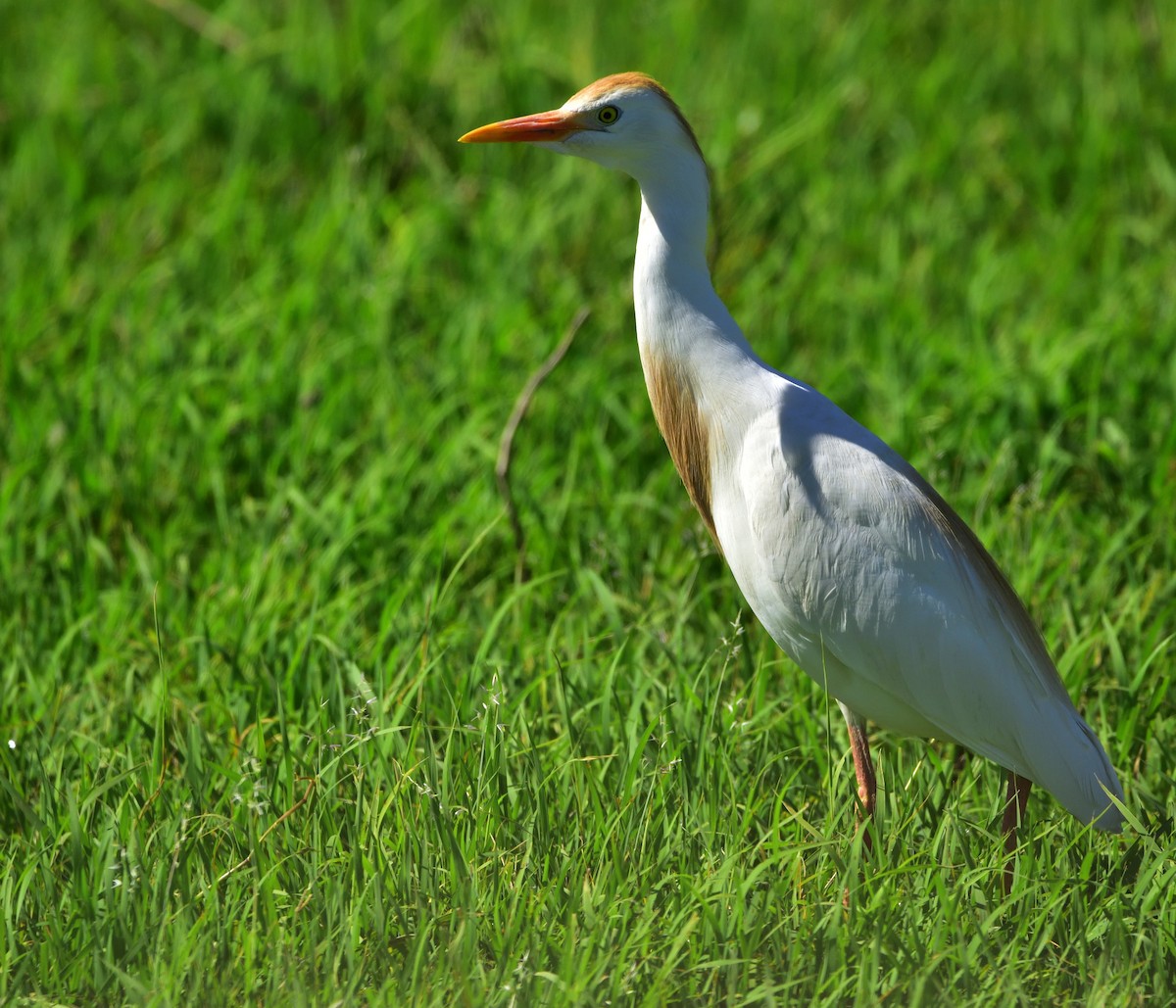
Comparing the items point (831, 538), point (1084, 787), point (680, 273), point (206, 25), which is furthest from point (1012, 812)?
point (206, 25)

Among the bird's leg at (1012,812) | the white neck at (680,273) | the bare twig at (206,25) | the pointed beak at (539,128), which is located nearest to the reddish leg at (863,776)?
the bird's leg at (1012,812)

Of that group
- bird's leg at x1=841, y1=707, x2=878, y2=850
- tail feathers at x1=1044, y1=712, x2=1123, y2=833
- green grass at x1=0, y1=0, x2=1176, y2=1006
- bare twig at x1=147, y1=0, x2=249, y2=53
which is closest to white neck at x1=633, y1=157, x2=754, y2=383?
green grass at x1=0, y1=0, x2=1176, y2=1006

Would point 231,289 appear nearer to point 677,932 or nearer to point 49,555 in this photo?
point 49,555

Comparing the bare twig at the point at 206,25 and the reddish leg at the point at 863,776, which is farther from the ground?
the bare twig at the point at 206,25

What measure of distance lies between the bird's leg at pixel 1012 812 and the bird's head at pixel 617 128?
54.7 inches

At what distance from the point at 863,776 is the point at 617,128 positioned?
1365 mm

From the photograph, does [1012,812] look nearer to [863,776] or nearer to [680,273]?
[863,776]

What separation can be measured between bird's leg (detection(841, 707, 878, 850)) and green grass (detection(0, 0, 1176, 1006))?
5cm

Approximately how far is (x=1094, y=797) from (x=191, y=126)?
15.1 feet

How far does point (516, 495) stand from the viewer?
159 inches

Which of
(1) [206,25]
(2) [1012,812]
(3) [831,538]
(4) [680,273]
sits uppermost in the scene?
(1) [206,25]

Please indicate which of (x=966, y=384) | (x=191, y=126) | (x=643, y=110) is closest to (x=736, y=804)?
(x=643, y=110)

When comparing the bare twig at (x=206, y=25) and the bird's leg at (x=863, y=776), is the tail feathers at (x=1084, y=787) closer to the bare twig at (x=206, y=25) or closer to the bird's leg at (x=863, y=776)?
the bird's leg at (x=863, y=776)

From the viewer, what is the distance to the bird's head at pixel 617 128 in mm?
2771
